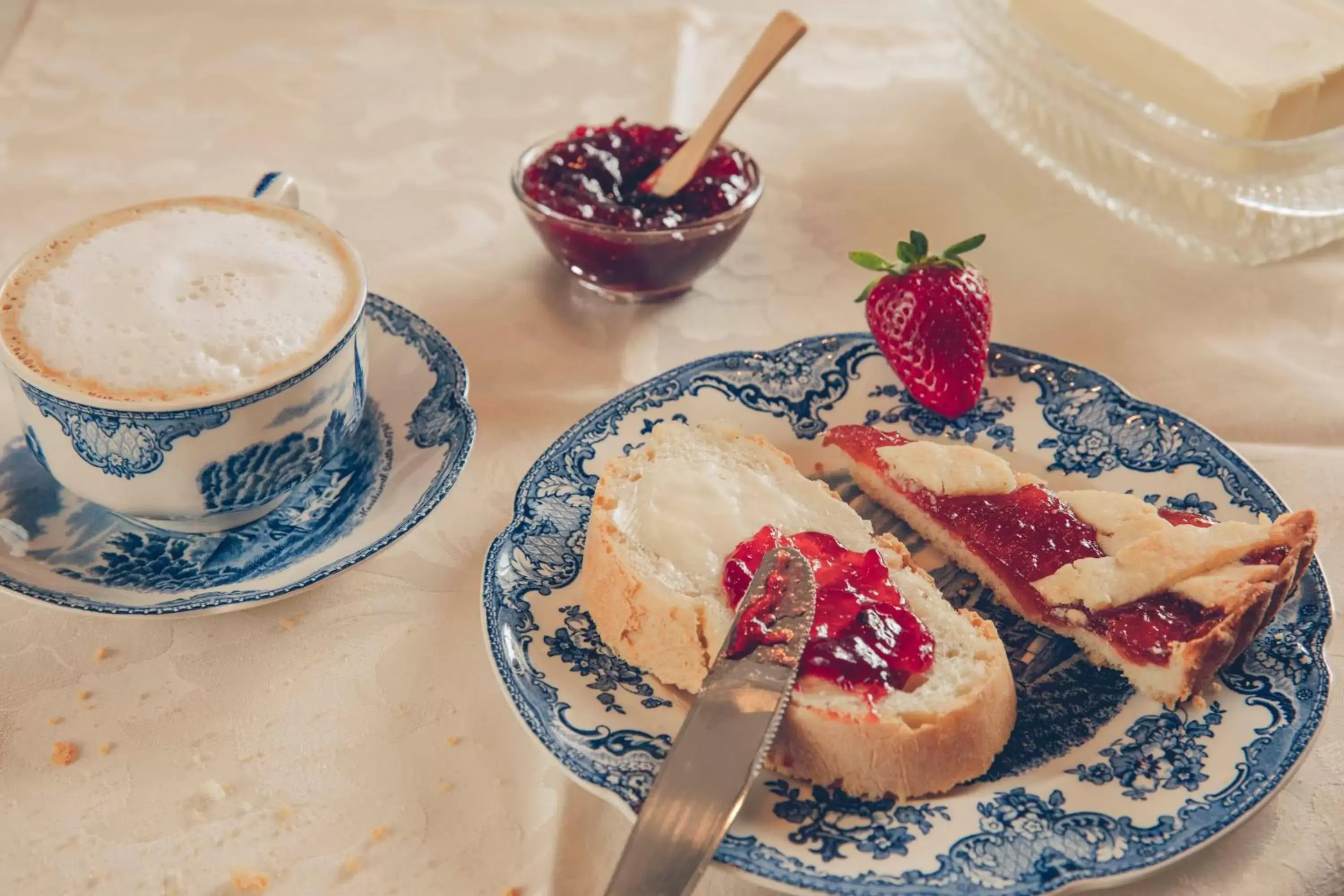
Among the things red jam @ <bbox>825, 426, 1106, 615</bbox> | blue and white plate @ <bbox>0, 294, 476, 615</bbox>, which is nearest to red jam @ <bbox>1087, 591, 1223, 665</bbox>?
red jam @ <bbox>825, 426, 1106, 615</bbox>

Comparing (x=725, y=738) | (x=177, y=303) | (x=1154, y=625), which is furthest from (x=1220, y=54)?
(x=177, y=303)

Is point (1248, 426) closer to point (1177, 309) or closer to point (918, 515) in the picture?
point (1177, 309)

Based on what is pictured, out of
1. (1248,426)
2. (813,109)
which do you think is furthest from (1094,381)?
(813,109)

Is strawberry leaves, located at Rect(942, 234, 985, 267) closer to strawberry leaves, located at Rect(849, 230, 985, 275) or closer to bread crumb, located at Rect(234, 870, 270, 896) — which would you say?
strawberry leaves, located at Rect(849, 230, 985, 275)

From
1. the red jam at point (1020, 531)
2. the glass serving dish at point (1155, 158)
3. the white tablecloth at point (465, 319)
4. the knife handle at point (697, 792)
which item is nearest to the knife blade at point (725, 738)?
the knife handle at point (697, 792)

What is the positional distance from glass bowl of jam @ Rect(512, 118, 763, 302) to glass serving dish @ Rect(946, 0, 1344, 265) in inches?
28.8

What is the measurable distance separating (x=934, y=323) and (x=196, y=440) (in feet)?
3.91

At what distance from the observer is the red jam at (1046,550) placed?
158 centimetres

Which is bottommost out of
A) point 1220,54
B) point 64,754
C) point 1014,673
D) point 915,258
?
point 64,754

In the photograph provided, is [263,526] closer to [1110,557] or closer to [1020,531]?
[1020,531]

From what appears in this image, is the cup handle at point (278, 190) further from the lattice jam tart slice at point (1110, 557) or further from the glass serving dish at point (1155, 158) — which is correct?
the glass serving dish at point (1155, 158)

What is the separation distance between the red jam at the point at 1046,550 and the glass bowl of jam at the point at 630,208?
66 centimetres

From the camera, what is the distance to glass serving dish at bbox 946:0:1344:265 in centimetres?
236

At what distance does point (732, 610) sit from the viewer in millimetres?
1599
